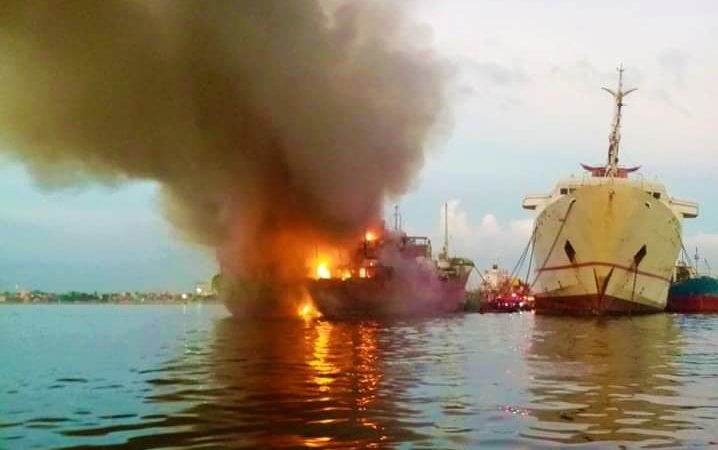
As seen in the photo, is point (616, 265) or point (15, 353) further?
point (616, 265)

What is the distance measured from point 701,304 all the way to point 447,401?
113666 mm

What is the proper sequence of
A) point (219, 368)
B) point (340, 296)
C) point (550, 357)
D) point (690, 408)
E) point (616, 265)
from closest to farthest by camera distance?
point (690, 408) → point (219, 368) → point (550, 357) → point (616, 265) → point (340, 296)

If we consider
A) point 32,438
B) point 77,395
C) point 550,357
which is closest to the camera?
point 32,438

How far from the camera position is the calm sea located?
15430mm

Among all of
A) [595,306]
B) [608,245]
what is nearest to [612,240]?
[608,245]

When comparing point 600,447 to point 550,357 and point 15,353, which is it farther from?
point 15,353

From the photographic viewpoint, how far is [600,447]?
47.5 feet

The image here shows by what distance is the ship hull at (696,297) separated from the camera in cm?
12219

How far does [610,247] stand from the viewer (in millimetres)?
82812

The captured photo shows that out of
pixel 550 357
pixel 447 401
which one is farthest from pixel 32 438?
pixel 550 357

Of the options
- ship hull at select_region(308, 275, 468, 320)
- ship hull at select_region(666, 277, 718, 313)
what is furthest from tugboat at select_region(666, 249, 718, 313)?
ship hull at select_region(308, 275, 468, 320)

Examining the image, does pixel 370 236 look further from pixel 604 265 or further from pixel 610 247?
pixel 610 247

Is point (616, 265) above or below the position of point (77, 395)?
above

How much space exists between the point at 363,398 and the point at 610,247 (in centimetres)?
6737
